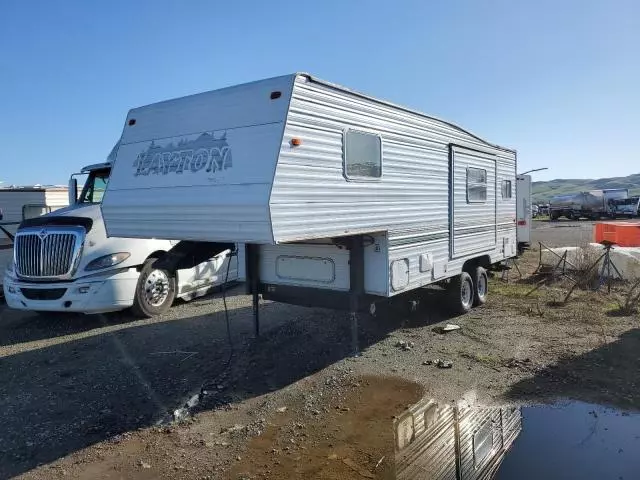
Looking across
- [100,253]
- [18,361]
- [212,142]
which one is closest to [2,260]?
[100,253]

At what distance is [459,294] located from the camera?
7.94 m

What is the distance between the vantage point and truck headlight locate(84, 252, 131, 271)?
751cm

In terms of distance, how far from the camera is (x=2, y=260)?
9875 millimetres

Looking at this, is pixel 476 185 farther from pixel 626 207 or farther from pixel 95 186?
pixel 626 207

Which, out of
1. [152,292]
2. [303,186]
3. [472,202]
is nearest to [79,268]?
[152,292]

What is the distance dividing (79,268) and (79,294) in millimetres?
385

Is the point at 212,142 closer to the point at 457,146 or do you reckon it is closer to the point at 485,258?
the point at 457,146

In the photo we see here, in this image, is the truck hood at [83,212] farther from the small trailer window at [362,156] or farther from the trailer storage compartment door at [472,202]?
the trailer storage compartment door at [472,202]

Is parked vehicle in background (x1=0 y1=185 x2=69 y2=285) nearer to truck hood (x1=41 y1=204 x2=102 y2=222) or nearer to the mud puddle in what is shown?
truck hood (x1=41 y1=204 x2=102 y2=222)

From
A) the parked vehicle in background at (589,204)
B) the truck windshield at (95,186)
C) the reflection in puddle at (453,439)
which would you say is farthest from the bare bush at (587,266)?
the parked vehicle in background at (589,204)

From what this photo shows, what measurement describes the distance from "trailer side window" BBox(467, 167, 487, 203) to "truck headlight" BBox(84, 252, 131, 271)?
17.9 feet

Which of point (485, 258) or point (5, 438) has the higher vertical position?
point (485, 258)

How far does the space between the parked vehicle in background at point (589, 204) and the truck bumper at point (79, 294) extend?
4168 centimetres

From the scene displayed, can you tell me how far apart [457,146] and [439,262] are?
1835 millimetres
